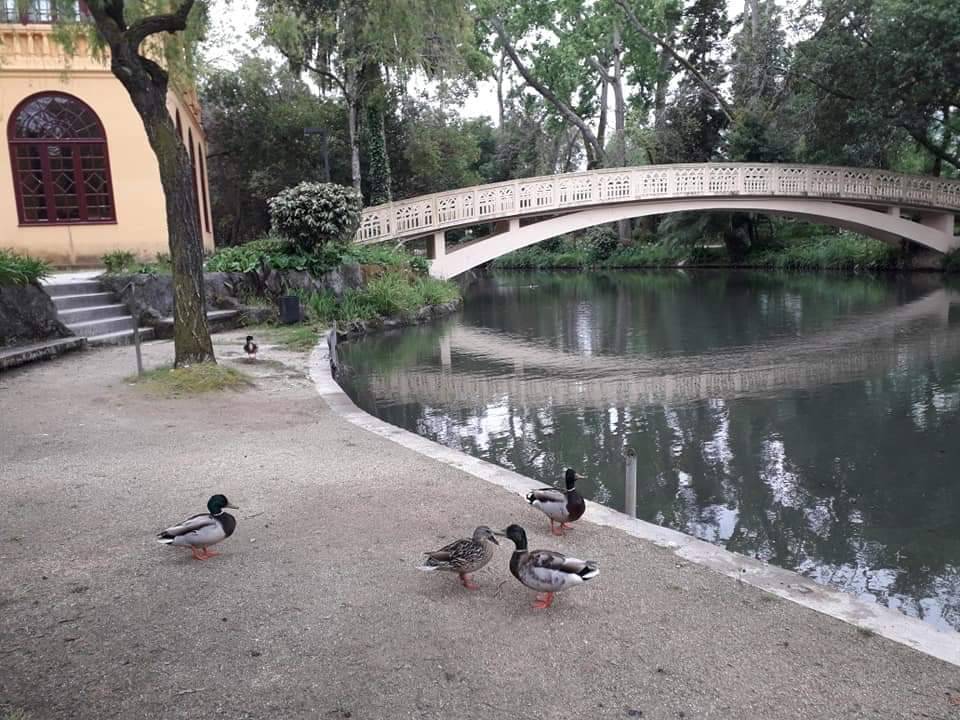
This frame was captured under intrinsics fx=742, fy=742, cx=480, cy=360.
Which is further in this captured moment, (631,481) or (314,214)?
A: (314,214)

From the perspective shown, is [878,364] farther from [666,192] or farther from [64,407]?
[666,192]

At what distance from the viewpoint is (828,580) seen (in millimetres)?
4609

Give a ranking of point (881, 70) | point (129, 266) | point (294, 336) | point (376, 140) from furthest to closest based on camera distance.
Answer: point (376, 140) → point (881, 70) → point (129, 266) → point (294, 336)

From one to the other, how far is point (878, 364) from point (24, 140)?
16.8m

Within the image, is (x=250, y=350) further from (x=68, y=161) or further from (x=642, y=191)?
(x=642, y=191)

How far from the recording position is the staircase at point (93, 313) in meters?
11.4

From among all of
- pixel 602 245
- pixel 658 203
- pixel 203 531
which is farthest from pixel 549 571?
pixel 602 245

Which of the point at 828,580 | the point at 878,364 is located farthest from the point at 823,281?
the point at 828,580

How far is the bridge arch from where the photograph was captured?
69.7 ft

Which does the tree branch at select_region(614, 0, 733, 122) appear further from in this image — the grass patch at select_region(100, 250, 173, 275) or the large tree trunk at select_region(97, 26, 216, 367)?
the large tree trunk at select_region(97, 26, 216, 367)

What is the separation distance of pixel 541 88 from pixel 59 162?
77.1 ft

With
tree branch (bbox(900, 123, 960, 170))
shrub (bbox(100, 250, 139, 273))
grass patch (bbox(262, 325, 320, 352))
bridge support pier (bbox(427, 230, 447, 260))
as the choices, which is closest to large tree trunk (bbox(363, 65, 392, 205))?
bridge support pier (bbox(427, 230, 447, 260))

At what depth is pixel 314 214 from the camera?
49.0ft

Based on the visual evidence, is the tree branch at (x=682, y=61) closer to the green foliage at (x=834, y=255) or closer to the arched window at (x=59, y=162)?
the green foliage at (x=834, y=255)
